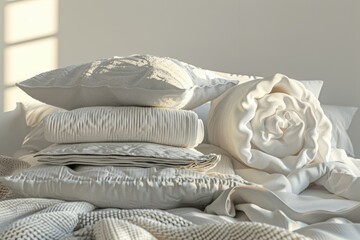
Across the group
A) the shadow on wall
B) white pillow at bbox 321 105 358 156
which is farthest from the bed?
the shadow on wall

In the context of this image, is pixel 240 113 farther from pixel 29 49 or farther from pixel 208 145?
pixel 29 49

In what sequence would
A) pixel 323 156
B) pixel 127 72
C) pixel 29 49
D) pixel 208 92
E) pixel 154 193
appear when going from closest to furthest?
pixel 154 193 < pixel 127 72 < pixel 208 92 < pixel 323 156 < pixel 29 49

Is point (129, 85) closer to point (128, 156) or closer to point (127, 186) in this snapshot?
point (128, 156)

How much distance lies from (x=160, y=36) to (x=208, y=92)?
0.99 metres

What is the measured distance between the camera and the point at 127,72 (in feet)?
4.96

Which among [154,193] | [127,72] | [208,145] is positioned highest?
[127,72]

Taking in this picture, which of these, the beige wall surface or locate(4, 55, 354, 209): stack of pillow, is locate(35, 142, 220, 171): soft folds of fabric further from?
the beige wall surface

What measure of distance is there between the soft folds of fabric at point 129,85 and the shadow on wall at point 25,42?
906mm

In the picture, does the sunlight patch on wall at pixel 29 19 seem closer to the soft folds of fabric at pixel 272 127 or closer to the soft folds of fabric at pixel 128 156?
the soft folds of fabric at pixel 272 127

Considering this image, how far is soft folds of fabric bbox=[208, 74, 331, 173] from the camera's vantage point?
168 cm

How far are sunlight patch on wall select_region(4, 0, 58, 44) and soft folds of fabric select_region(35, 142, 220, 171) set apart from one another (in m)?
1.20

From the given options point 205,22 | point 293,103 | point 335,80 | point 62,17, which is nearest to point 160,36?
→ point 205,22

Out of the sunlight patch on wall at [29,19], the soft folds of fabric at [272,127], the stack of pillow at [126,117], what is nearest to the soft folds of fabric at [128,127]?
the stack of pillow at [126,117]

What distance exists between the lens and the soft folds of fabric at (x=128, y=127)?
1.42 metres
